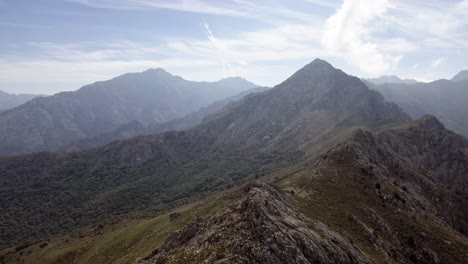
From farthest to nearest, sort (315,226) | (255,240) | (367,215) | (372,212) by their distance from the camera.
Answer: (372,212), (367,215), (315,226), (255,240)

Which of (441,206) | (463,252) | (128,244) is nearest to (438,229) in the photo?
(463,252)

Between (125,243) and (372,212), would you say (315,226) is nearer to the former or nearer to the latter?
(372,212)

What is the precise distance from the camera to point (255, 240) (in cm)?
5562

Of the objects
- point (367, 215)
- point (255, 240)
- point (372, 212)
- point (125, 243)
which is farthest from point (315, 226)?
point (125, 243)

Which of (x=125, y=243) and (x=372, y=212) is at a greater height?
(x=372, y=212)

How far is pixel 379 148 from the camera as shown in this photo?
621 ft

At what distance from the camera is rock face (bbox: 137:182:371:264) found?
176 ft

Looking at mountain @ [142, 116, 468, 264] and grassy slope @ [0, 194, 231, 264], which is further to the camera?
grassy slope @ [0, 194, 231, 264]

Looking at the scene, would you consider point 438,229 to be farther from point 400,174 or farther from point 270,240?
point 270,240

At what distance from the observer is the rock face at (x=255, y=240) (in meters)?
53.7

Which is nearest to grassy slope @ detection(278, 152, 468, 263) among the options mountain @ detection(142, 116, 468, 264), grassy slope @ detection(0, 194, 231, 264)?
mountain @ detection(142, 116, 468, 264)

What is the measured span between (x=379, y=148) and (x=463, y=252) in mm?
90156

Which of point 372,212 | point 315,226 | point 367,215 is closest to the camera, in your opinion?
point 315,226

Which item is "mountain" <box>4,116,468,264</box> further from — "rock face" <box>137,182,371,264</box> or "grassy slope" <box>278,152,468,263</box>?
"grassy slope" <box>278,152,468,263</box>
